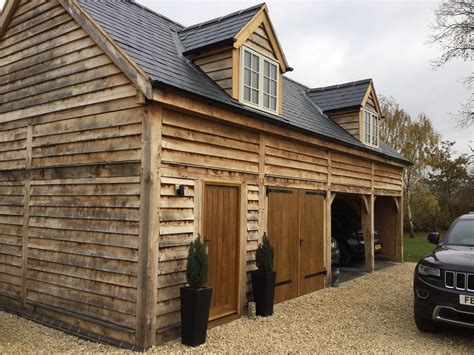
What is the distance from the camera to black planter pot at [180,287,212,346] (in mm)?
5176

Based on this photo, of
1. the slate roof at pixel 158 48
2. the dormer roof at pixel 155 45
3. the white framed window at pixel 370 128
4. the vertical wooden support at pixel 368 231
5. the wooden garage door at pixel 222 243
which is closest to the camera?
the dormer roof at pixel 155 45

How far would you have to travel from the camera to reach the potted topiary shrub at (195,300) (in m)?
5.19

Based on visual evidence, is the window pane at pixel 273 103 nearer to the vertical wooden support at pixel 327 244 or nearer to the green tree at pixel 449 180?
the vertical wooden support at pixel 327 244

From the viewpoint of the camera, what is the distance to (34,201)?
22.5 feet

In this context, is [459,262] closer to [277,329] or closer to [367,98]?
[277,329]

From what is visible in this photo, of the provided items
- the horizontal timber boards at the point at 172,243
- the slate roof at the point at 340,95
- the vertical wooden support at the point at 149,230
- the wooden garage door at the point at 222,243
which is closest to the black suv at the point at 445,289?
the wooden garage door at the point at 222,243

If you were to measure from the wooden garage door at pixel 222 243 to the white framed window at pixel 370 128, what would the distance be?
24.2ft

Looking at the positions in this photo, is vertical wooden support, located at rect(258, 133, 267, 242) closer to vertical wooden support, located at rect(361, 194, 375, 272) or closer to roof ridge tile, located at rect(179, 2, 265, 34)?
roof ridge tile, located at rect(179, 2, 265, 34)

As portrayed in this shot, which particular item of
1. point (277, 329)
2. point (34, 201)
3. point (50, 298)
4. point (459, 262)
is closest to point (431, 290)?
point (459, 262)

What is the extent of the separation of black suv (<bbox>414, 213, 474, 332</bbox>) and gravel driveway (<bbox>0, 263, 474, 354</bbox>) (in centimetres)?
39

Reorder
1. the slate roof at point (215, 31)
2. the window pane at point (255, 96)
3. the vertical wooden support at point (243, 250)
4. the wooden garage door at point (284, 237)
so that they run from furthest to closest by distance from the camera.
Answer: the wooden garage door at point (284, 237)
the window pane at point (255, 96)
the slate roof at point (215, 31)
the vertical wooden support at point (243, 250)

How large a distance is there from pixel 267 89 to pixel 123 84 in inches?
135

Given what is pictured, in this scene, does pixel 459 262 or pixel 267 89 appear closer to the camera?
pixel 459 262

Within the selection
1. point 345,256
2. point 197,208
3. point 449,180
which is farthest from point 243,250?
point 449,180
